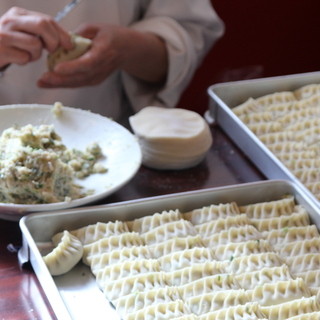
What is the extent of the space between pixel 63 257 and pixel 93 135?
498mm

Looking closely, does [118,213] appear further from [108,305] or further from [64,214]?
[108,305]

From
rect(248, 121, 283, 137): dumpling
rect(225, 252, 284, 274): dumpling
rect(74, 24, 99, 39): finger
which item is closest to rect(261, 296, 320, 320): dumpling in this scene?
rect(225, 252, 284, 274): dumpling

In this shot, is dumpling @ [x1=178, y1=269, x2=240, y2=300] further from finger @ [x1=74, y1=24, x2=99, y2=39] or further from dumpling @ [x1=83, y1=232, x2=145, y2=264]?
finger @ [x1=74, y1=24, x2=99, y2=39]

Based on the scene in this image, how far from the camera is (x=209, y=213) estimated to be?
1.50 metres

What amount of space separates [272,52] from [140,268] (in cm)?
217

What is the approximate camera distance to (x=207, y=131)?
1757mm

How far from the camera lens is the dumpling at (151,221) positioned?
145 centimetres

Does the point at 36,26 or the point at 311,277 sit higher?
the point at 36,26

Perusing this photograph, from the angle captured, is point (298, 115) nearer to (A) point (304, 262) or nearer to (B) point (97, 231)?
(A) point (304, 262)

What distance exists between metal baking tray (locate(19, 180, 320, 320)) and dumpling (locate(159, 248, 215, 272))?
5.5 inches

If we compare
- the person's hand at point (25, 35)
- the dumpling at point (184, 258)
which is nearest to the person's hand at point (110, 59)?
the person's hand at point (25, 35)

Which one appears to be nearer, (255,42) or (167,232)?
(167,232)

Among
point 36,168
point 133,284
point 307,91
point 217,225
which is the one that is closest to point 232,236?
Answer: point 217,225

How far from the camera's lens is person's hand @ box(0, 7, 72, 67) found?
1.75 metres
